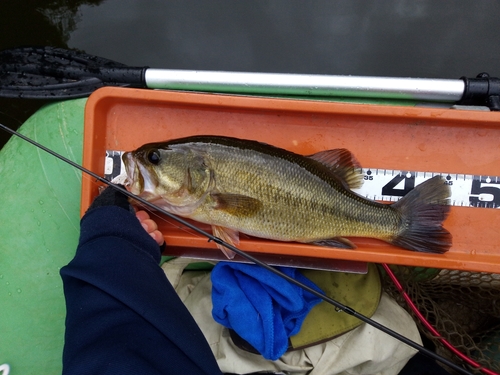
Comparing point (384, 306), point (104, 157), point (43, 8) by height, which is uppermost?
point (43, 8)

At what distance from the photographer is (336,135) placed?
6.91ft

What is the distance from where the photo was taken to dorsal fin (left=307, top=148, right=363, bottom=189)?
1.98 metres

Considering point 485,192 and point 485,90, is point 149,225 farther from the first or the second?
point 485,90

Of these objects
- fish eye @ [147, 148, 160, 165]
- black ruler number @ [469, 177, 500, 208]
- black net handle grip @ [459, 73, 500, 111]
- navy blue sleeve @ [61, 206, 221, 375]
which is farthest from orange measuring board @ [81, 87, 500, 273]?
navy blue sleeve @ [61, 206, 221, 375]

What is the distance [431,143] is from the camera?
2.06 metres

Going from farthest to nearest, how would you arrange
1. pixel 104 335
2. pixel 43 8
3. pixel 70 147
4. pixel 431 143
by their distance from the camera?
pixel 43 8 < pixel 70 147 < pixel 431 143 < pixel 104 335

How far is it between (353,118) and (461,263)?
999 mm

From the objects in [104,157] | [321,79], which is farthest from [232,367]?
[321,79]

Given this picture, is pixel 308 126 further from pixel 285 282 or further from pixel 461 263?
pixel 461 263

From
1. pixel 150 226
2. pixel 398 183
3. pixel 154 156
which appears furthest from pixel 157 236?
pixel 398 183

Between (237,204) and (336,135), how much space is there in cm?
74

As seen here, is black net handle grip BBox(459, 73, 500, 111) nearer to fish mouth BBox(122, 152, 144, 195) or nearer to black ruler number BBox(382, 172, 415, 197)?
black ruler number BBox(382, 172, 415, 197)

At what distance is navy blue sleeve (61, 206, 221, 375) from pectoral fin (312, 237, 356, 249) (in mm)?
856

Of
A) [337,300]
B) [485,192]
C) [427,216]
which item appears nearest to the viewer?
[427,216]
